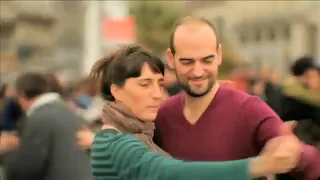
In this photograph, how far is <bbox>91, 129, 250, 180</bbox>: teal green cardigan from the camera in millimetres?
2359

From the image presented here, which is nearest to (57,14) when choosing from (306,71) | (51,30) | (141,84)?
(51,30)

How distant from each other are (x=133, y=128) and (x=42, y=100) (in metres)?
2.81

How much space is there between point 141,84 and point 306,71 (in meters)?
3.03

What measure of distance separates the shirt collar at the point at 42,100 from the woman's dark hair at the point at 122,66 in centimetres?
250

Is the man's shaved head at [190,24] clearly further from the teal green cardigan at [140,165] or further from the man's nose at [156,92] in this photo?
the teal green cardigan at [140,165]

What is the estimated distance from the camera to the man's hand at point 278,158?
2.23 m

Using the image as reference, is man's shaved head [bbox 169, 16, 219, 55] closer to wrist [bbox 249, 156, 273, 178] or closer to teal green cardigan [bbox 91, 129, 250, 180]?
teal green cardigan [bbox 91, 129, 250, 180]

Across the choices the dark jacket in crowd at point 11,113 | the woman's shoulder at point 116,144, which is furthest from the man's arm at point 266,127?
the dark jacket in crowd at point 11,113

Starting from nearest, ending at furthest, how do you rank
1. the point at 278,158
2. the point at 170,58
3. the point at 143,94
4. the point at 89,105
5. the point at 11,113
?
the point at 278,158 → the point at 143,94 → the point at 170,58 → the point at 11,113 → the point at 89,105

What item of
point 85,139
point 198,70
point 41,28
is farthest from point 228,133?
point 41,28

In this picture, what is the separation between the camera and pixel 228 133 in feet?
9.11

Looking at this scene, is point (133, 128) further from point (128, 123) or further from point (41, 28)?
point (41, 28)

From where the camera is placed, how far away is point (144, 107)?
2750mm

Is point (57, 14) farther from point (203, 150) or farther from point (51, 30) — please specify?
point (203, 150)
